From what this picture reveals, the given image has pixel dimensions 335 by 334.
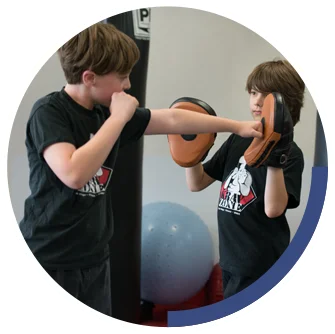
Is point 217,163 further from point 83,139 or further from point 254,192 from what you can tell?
point 83,139

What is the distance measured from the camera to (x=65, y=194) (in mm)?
684

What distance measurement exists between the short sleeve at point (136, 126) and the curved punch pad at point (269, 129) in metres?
0.17

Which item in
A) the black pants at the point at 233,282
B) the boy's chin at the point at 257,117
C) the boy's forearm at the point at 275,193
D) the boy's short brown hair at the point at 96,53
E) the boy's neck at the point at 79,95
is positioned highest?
the boy's short brown hair at the point at 96,53

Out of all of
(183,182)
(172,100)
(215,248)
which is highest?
(172,100)

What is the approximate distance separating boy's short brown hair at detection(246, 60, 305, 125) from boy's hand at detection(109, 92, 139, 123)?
0.19 metres

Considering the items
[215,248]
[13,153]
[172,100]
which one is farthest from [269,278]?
[13,153]

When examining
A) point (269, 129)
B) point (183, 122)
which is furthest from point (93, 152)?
point (269, 129)

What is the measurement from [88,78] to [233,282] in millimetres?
393

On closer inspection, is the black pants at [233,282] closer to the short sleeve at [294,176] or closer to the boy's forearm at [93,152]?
the short sleeve at [294,176]

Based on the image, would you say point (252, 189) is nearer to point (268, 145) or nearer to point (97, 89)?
point (268, 145)

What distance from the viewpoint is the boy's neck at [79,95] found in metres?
0.70

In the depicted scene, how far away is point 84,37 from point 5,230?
0.96 feet

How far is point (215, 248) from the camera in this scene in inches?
31.9

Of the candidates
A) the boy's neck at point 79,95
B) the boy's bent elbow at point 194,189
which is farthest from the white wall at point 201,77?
the boy's neck at point 79,95
